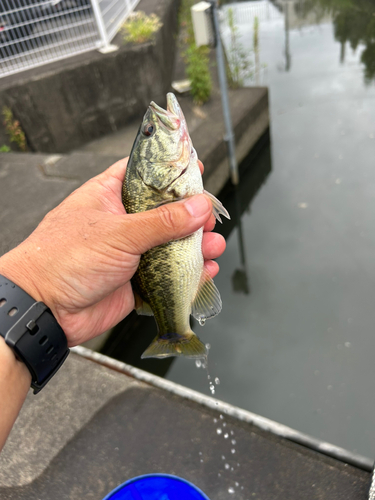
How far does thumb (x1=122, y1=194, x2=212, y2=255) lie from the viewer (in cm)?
164

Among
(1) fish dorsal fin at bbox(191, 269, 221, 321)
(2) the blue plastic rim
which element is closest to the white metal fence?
(1) fish dorsal fin at bbox(191, 269, 221, 321)

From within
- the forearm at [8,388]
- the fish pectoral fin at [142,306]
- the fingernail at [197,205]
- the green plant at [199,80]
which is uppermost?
the fingernail at [197,205]

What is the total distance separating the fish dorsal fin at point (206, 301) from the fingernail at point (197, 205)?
53cm

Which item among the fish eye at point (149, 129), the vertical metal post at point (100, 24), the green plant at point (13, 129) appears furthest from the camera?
the vertical metal post at point (100, 24)

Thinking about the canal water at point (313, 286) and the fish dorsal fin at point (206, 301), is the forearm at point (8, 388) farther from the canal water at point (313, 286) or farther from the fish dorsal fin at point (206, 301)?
the canal water at point (313, 286)

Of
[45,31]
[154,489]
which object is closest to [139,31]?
[45,31]

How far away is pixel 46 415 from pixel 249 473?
1540 millimetres

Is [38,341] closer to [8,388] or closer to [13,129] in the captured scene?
[8,388]

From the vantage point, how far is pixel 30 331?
1.58 metres

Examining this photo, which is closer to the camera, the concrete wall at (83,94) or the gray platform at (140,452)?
the gray platform at (140,452)

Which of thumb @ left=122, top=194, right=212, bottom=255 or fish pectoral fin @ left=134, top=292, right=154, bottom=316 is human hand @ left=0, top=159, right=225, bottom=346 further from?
fish pectoral fin @ left=134, top=292, right=154, bottom=316

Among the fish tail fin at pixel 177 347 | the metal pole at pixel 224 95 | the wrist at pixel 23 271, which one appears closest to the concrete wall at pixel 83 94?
the metal pole at pixel 224 95

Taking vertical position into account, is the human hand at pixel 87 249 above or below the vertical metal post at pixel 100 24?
below

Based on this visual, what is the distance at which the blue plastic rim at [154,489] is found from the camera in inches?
74.9
